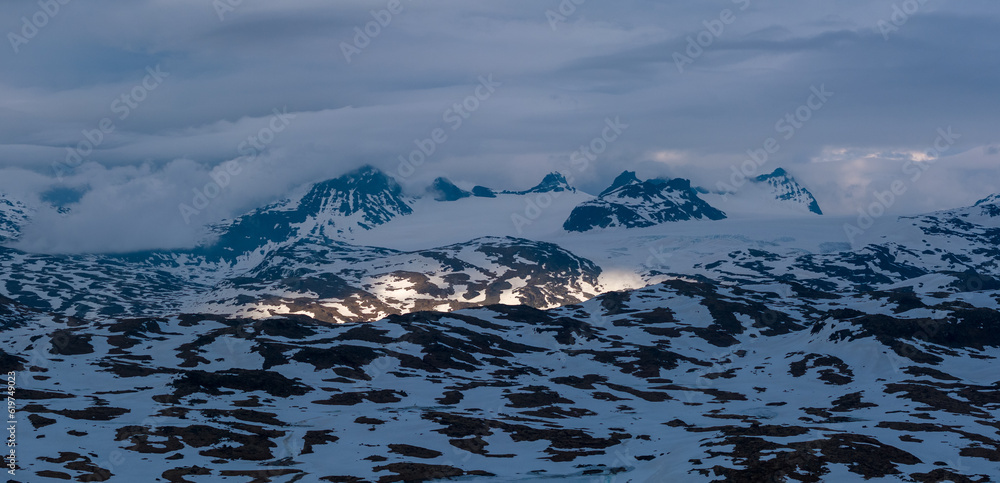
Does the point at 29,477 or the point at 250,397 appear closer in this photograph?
the point at 29,477

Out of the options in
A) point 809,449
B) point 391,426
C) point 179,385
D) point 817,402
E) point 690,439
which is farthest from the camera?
point 817,402

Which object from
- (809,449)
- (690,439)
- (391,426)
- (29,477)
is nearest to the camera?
(29,477)

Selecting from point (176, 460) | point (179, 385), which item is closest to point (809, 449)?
point (176, 460)

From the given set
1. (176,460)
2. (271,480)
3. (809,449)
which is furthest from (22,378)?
(809,449)

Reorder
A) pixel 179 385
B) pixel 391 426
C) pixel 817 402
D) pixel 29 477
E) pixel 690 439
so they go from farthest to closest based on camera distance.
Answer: pixel 817 402, pixel 179 385, pixel 391 426, pixel 690 439, pixel 29 477

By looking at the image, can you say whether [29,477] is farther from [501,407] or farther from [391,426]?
[501,407]

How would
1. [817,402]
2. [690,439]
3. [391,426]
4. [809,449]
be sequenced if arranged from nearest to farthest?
[809,449]
[690,439]
[391,426]
[817,402]

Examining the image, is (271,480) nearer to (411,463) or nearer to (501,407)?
(411,463)

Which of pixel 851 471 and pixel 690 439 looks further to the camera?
pixel 690 439
